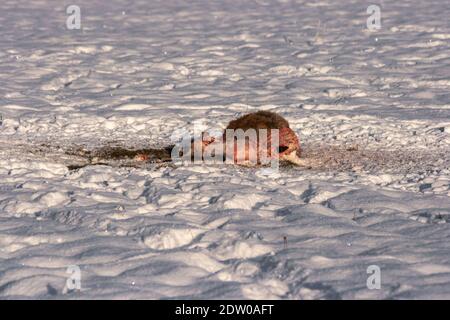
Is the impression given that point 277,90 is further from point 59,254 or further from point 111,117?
point 59,254

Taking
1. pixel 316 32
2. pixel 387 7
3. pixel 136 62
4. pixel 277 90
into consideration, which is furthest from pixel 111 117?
pixel 387 7

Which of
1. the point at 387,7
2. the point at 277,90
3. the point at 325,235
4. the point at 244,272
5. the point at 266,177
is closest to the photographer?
the point at 244,272

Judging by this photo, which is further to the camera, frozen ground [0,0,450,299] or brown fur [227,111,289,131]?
brown fur [227,111,289,131]

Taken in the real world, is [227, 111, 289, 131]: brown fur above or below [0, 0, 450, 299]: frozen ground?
above

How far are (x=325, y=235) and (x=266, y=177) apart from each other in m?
1.68

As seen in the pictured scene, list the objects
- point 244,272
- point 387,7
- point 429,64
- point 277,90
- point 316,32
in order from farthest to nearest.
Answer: point 387,7 → point 316,32 → point 429,64 → point 277,90 → point 244,272

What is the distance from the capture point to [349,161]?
323 inches

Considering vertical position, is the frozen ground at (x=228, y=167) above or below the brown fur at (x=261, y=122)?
below

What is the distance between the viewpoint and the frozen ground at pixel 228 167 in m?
5.31

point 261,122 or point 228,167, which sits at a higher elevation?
point 261,122

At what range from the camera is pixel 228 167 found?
313 inches

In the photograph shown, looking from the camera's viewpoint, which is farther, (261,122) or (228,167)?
(261,122)

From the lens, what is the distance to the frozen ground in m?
5.31

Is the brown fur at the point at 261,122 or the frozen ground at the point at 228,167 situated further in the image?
the brown fur at the point at 261,122
